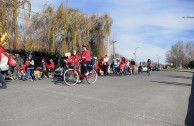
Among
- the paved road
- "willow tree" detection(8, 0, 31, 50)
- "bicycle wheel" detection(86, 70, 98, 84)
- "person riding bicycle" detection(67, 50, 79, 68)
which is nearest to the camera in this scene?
the paved road

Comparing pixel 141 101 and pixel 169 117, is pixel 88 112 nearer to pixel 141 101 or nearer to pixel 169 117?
pixel 169 117

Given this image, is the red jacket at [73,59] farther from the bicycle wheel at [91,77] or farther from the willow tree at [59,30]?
the willow tree at [59,30]

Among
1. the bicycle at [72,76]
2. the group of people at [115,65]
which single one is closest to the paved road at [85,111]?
the bicycle at [72,76]

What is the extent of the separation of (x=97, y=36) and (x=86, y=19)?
8.43 feet

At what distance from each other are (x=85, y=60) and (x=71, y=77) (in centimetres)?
111

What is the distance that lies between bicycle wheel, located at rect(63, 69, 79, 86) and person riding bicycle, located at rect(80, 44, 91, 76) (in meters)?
0.72

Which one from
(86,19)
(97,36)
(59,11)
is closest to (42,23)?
(59,11)

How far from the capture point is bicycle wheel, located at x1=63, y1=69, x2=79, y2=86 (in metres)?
13.7

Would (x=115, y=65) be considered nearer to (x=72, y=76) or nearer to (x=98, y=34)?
(x=98, y=34)

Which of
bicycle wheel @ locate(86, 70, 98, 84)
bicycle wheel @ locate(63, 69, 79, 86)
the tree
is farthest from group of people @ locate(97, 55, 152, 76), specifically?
the tree

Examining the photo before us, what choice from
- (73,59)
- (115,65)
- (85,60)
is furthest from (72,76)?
(115,65)

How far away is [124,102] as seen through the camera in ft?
31.3

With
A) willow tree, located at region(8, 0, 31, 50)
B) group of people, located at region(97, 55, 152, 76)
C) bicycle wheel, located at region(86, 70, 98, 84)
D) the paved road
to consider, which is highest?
willow tree, located at region(8, 0, 31, 50)

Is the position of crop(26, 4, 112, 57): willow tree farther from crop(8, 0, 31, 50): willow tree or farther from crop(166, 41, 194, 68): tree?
crop(166, 41, 194, 68): tree
